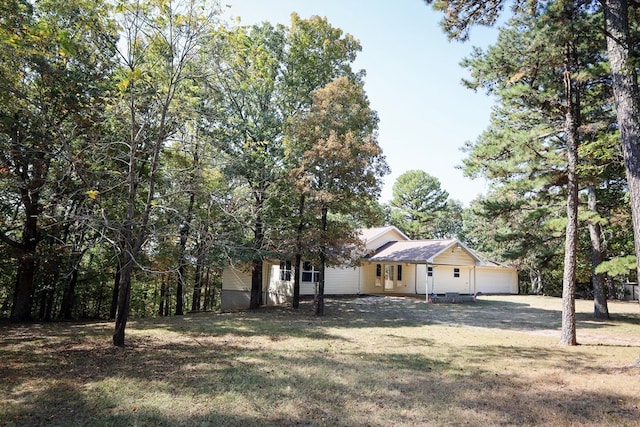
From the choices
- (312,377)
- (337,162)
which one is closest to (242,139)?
(337,162)

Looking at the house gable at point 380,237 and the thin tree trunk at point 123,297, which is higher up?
the house gable at point 380,237

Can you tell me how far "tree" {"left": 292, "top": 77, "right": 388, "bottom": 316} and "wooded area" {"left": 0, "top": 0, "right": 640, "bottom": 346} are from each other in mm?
83

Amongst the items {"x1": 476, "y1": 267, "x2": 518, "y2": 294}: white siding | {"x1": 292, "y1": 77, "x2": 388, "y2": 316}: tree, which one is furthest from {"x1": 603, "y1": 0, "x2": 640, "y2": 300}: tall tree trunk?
{"x1": 476, "y1": 267, "x2": 518, "y2": 294}: white siding

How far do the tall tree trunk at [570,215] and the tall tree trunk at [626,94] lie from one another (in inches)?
79.4

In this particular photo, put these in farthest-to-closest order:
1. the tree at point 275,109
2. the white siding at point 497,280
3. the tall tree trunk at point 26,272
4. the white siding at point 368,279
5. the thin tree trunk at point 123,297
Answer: the white siding at point 497,280
the white siding at point 368,279
the tree at point 275,109
the tall tree trunk at point 26,272
the thin tree trunk at point 123,297

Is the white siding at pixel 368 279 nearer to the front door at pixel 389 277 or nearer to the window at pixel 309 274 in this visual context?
the front door at pixel 389 277

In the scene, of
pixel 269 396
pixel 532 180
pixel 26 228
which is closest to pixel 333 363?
pixel 269 396

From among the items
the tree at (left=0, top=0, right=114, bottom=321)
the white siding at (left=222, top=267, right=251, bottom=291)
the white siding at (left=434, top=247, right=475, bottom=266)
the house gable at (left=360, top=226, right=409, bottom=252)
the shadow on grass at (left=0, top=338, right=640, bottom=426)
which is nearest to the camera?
the shadow on grass at (left=0, top=338, right=640, bottom=426)

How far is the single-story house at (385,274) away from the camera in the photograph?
73.9ft

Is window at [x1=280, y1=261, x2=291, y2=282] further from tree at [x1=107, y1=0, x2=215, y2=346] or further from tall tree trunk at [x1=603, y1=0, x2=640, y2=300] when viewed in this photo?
tall tree trunk at [x1=603, y1=0, x2=640, y2=300]

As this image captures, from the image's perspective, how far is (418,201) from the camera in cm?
4222

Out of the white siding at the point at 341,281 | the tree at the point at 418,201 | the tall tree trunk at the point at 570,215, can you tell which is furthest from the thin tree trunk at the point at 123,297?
the tree at the point at 418,201

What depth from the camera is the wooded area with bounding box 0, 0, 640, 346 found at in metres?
7.59

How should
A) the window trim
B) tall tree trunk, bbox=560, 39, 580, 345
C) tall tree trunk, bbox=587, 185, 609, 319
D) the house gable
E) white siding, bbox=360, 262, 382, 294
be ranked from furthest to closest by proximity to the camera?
1. the house gable
2. white siding, bbox=360, 262, 382, 294
3. the window trim
4. tall tree trunk, bbox=587, 185, 609, 319
5. tall tree trunk, bbox=560, 39, 580, 345
